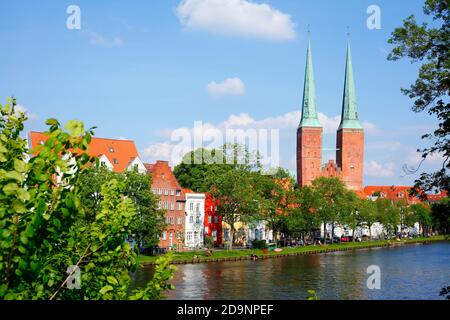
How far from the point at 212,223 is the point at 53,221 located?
314ft

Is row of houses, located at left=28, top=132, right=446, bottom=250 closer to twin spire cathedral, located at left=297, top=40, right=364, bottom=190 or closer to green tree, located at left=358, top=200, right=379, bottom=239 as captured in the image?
green tree, located at left=358, top=200, right=379, bottom=239

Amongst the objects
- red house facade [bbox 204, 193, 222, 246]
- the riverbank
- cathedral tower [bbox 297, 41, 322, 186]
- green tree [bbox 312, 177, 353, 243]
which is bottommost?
the riverbank

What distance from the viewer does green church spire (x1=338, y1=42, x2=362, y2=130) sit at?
166000mm

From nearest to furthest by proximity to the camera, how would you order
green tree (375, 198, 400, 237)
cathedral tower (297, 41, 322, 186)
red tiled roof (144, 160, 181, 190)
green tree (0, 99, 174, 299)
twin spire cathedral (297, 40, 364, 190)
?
green tree (0, 99, 174, 299) < red tiled roof (144, 160, 181, 190) < green tree (375, 198, 400, 237) < twin spire cathedral (297, 40, 364, 190) < cathedral tower (297, 41, 322, 186)

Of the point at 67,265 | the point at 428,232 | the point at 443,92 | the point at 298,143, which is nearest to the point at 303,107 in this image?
the point at 298,143

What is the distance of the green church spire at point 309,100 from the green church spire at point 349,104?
10389 mm

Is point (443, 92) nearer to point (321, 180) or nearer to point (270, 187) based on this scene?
point (270, 187)

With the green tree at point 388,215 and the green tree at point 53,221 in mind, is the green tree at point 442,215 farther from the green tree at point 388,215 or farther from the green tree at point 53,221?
the green tree at point 388,215

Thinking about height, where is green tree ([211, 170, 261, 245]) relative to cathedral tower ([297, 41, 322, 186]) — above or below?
below

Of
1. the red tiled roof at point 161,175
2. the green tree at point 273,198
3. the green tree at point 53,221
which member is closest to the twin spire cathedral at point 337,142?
the green tree at point 273,198

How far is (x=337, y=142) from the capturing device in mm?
178875

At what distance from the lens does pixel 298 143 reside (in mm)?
169750

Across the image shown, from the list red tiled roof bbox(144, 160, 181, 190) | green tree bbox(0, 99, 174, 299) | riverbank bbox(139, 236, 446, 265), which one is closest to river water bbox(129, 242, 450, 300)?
riverbank bbox(139, 236, 446, 265)

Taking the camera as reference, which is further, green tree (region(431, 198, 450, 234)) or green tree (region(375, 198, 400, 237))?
green tree (region(375, 198, 400, 237))
